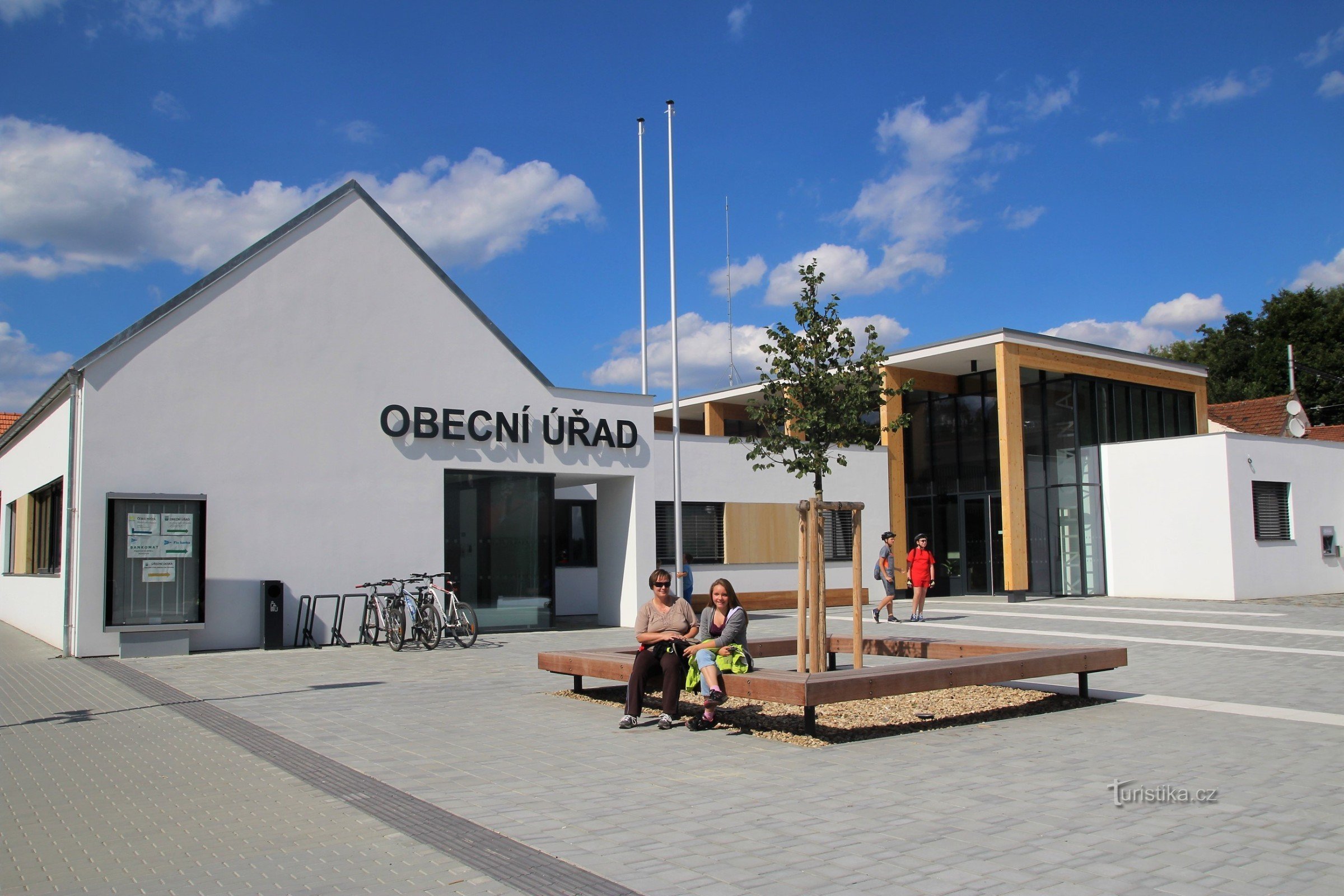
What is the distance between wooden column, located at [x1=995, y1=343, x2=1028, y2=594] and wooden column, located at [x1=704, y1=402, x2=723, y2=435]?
8894mm

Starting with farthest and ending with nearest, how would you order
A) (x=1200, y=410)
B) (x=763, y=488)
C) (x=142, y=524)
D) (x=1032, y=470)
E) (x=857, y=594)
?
1. (x=1200, y=410)
2. (x=1032, y=470)
3. (x=763, y=488)
4. (x=142, y=524)
5. (x=857, y=594)

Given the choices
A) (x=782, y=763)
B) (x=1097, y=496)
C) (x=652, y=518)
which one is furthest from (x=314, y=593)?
(x=1097, y=496)

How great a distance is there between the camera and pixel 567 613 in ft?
78.6

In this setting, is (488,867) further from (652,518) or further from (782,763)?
(652,518)

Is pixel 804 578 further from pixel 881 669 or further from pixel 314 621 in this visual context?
pixel 314 621

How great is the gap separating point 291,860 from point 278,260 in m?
13.5

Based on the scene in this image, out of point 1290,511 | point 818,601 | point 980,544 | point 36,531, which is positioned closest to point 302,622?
point 36,531

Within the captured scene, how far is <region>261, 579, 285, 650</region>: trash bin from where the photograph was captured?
15703mm

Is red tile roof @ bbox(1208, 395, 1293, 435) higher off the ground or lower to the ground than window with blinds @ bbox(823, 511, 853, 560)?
higher

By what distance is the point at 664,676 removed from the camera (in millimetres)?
8734

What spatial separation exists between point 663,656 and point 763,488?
15.5 meters

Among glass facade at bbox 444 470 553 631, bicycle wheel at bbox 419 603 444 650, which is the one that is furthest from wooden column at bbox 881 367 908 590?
bicycle wheel at bbox 419 603 444 650
